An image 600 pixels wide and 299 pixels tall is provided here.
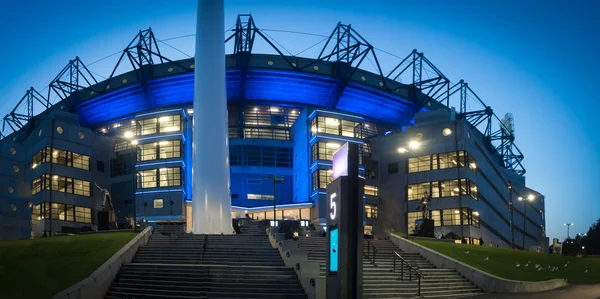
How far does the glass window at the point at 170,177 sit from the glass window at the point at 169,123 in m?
5.56

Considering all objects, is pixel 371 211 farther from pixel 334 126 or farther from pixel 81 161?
pixel 81 161

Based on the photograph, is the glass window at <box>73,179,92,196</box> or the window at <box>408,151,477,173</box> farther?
the glass window at <box>73,179,92,196</box>

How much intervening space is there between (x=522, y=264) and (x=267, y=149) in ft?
179

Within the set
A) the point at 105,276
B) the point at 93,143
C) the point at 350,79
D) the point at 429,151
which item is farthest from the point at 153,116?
the point at 105,276

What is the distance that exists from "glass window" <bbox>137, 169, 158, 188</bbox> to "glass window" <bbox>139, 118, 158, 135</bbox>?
5422 millimetres

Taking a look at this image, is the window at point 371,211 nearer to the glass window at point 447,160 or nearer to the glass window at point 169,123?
the glass window at point 447,160

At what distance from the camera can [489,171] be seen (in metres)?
89.1

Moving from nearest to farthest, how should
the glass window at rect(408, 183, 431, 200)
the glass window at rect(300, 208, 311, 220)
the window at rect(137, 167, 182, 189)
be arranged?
the window at rect(137, 167, 182, 189) < the glass window at rect(408, 183, 431, 200) < the glass window at rect(300, 208, 311, 220)

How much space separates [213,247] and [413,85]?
64.7 metres

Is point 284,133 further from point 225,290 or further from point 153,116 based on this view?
point 225,290

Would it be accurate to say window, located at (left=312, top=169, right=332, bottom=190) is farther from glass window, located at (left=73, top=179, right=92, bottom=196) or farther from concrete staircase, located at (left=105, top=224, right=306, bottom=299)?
concrete staircase, located at (left=105, top=224, right=306, bottom=299)

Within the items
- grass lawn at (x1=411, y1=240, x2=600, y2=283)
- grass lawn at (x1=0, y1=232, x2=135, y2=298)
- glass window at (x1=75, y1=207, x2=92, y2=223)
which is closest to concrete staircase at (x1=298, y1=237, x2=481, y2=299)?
grass lawn at (x1=411, y1=240, x2=600, y2=283)

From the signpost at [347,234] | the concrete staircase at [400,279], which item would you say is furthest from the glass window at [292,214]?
the signpost at [347,234]

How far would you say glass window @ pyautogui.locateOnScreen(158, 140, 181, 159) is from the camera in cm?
7425
